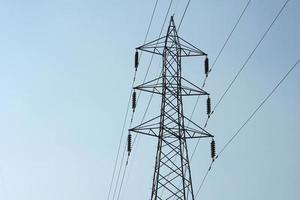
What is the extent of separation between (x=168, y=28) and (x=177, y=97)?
164 inches

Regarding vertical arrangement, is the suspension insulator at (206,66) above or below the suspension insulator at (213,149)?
above

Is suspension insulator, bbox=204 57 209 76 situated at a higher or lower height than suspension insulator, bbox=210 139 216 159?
higher

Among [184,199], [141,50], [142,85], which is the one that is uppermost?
[141,50]

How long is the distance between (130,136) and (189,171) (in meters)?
3.94

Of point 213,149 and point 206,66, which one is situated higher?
point 206,66

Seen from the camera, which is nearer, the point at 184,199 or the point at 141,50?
the point at 184,199

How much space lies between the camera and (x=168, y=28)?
110ft

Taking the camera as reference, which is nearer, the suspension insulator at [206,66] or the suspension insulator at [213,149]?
the suspension insulator at [213,149]

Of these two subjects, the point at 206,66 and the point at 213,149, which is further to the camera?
the point at 206,66

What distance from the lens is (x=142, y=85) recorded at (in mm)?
30891

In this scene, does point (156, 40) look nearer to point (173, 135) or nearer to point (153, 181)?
point (173, 135)

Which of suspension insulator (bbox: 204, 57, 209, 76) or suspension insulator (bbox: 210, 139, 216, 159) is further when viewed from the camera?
suspension insulator (bbox: 204, 57, 209, 76)

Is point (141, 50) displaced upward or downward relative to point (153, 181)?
upward

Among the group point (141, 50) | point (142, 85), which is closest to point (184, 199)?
point (142, 85)
